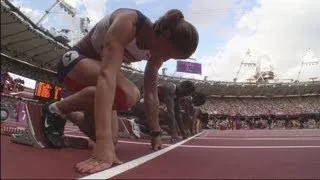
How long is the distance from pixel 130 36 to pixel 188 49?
0.40m

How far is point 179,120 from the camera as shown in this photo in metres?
7.88

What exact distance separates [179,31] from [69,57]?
100 centimetres

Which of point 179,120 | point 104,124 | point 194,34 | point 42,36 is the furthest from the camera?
point 42,36

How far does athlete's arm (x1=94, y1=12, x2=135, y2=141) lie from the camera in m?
2.49

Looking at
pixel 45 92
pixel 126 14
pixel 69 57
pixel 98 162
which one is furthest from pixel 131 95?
pixel 45 92

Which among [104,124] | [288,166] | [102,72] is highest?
[102,72]

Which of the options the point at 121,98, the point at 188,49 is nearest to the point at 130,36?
the point at 188,49

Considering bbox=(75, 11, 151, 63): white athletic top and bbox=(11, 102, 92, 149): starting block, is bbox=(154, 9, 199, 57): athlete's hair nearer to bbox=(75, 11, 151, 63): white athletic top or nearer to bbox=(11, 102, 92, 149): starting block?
bbox=(75, 11, 151, 63): white athletic top

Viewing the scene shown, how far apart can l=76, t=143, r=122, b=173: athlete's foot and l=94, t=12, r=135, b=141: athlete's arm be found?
0.07 metres

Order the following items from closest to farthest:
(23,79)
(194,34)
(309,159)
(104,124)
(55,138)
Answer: (104,124), (194,34), (55,138), (309,159), (23,79)

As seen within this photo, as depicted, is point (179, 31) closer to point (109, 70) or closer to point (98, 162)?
point (109, 70)

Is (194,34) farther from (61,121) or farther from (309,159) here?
(309,159)

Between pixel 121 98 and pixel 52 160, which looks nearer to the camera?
pixel 52 160

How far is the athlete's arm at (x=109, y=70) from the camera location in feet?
8.18
